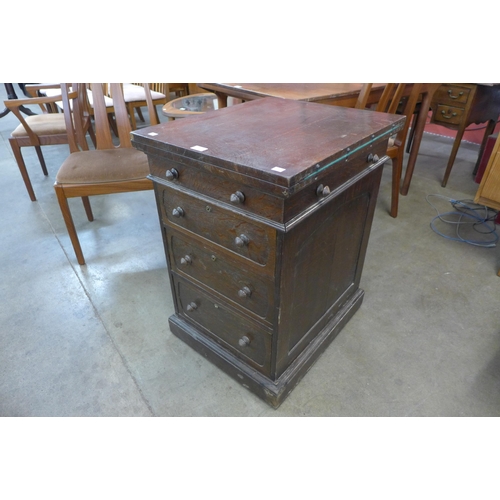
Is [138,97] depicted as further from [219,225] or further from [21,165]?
[219,225]

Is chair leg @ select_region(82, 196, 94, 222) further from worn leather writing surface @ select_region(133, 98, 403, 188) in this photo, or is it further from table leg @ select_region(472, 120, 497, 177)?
table leg @ select_region(472, 120, 497, 177)

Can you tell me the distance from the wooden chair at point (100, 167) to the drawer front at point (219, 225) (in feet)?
2.15

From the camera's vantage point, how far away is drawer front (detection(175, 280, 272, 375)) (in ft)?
3.76

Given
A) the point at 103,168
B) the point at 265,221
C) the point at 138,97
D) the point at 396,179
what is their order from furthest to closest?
the point at 138,97 < the point at 396,179 < the point at 103,168 < the point at 265,221

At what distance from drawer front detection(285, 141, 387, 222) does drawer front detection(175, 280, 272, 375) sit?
428mm

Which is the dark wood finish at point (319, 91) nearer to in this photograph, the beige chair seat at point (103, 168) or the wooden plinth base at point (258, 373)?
the beige chair seat at point (103, 168)

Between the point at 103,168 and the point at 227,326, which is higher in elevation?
the point at 103,168

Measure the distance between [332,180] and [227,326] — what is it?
0.61m

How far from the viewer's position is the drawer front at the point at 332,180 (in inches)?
33.1

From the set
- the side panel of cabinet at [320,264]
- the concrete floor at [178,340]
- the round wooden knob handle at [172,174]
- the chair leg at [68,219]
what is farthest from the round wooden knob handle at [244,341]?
the chair leg at [68,219]

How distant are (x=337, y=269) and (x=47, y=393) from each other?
1.14m

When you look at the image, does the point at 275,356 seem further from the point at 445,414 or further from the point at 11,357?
the point at 11,357

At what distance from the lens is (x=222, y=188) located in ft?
2.99

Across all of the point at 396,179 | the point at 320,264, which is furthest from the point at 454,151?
the point at 320,264
